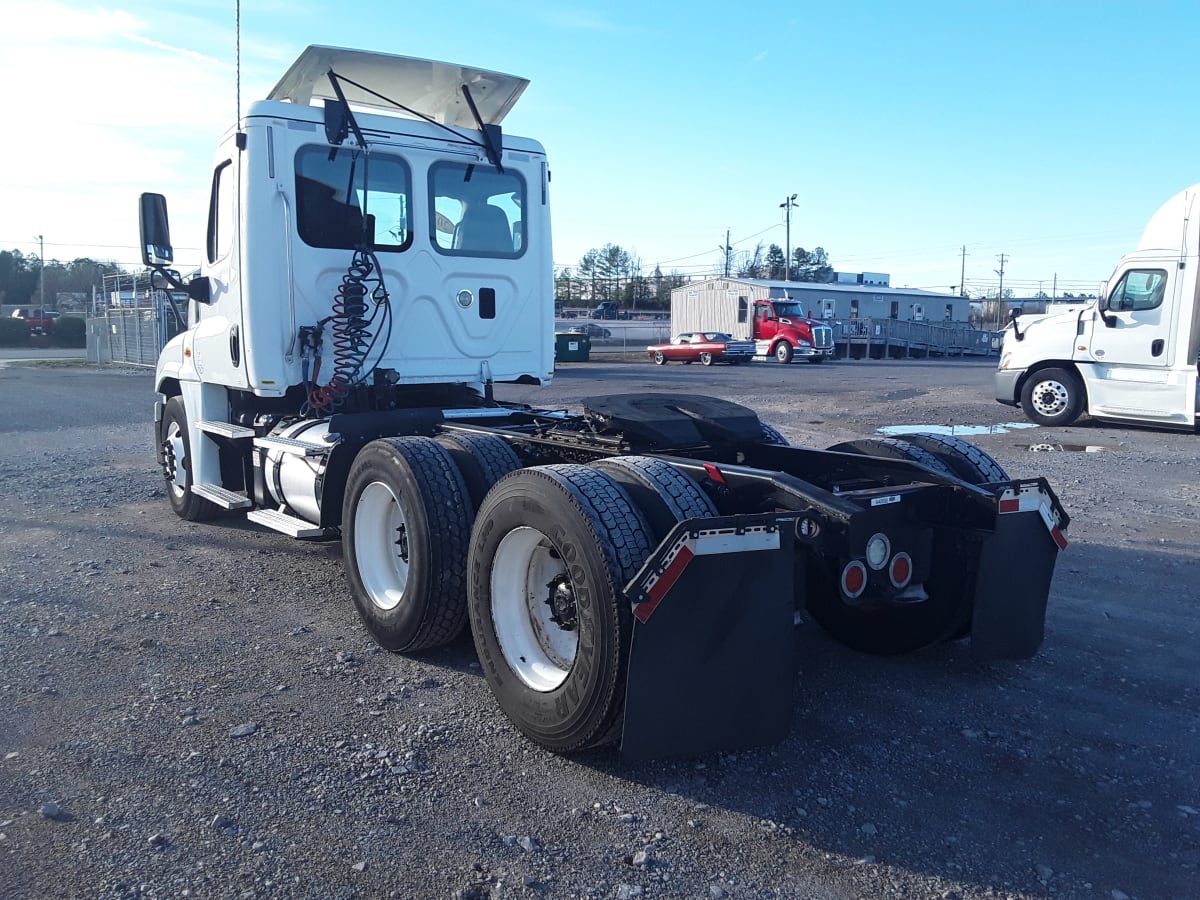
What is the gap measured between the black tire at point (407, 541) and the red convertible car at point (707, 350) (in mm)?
33520

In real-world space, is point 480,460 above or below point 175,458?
above

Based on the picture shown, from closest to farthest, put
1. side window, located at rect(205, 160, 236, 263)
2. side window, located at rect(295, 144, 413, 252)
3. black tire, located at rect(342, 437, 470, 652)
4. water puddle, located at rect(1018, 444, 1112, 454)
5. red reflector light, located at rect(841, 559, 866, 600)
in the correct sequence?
red reflector light, located at rect(841, 559, 866, 600), black tire, located at rect(342, 437, 470, 652), side window, located at rect(295, 144, 413, 252), side window, located at rect(205, 160, 236, 263), water puddle, located at rect(1018, 444, 1112, 454)

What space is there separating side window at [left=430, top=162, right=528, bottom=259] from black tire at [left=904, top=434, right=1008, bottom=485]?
3432 millimetres

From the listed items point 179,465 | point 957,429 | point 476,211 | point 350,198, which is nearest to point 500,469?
point 350,198

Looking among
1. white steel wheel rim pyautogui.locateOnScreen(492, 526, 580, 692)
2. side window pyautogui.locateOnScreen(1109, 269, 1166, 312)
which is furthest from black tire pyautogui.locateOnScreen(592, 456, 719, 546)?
side window pyautogui.locateOnScreen(1109, 269, 1166, 312)

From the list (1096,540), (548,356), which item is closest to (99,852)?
(548,356)

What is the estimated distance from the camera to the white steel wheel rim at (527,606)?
4164 mm

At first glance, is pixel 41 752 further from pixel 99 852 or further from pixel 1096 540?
pixel 1096 540

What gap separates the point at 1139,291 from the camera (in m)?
14.3

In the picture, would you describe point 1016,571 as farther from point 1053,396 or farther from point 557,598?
point 1053,396

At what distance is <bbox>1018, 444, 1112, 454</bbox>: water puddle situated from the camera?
12.5 m

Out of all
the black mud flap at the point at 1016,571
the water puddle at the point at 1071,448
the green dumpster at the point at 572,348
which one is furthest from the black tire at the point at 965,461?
the green dumpster at the point at 572,348

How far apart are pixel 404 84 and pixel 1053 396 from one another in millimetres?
12053

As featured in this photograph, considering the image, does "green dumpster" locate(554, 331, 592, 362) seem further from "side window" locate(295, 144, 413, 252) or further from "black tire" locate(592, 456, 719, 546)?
"black tire" locate(592, 456, 719, 546)
